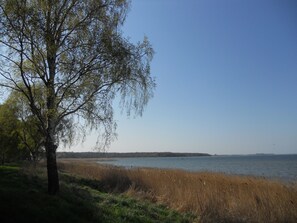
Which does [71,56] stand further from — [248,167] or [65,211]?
[248,167]

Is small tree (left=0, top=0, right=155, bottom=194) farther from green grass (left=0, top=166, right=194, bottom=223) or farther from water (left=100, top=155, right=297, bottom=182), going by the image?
water (left=100, top=155, right=297, bottom=182)

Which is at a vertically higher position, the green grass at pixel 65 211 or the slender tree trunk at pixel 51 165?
the slender tree trunk at pixel 51 165

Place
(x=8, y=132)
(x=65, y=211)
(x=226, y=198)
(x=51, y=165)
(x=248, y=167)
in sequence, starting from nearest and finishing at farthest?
(x=65, y=211)
(x=51, y=165)
(x=226, y=198)
(x=8, y=132)
(x=248, y=167)

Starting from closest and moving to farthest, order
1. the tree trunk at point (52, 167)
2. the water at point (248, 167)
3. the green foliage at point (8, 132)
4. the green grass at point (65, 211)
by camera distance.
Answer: the green grass at point (65, 211)
the tree trunk at point (52, 167)
the green foliage at point (8, 132)
the water at point (248, 167)

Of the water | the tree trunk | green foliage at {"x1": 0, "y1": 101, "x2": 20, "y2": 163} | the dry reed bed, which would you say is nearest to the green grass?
the tree trunk

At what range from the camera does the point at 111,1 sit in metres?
Result: 12.5

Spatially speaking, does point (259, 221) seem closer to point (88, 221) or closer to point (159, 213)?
point (159, 213)

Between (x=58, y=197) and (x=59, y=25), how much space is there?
5368 mm

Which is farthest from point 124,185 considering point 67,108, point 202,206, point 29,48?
point 29,48

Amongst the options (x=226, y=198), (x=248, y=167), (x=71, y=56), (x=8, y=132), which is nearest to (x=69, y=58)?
(x=71, y=56)

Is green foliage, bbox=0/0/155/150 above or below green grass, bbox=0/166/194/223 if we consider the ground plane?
above

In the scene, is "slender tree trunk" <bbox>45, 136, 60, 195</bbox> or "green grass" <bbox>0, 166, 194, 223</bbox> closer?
→ "green grass" <bbox>0, 166, 194, 223</bbox>

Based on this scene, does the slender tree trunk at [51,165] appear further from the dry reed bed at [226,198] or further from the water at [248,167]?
the water at [248,167]

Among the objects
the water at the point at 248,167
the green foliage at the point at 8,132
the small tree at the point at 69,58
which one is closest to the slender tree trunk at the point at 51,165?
the small tree at the point at 69,58
